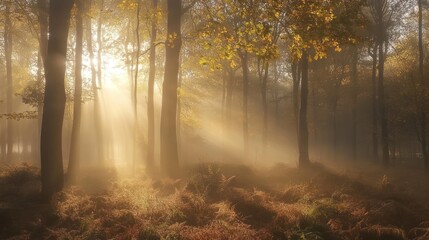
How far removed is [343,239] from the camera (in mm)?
7992

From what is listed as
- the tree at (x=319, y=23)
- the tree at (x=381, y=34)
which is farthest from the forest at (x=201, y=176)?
the tree at (x=381, y=34)

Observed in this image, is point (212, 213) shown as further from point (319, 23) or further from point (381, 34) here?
point (381, 34)

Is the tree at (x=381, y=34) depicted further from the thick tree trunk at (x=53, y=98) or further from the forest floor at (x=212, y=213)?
the thick tree trunk at (x=53, y=98)

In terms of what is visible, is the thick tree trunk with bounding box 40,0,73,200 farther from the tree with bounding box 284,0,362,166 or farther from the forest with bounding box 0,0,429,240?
the tree with bounding box 284,0,362,166

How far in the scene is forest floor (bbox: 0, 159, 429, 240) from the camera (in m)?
8.29

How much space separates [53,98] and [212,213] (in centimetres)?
663

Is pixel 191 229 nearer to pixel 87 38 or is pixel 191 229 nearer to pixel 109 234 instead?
pixel 109 234

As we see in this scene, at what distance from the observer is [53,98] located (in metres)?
12.5

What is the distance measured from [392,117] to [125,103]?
33642 millimetres

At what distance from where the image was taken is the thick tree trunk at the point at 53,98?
1242 centimetres

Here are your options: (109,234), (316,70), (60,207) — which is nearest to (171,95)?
(60,207)

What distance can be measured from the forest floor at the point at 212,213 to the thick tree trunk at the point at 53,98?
0.86m

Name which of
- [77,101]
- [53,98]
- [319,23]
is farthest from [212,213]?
[77,101]

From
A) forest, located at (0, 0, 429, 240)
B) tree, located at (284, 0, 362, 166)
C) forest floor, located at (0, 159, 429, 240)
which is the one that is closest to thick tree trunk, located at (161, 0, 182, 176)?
forest, located at (0, 0, 429, 240)
